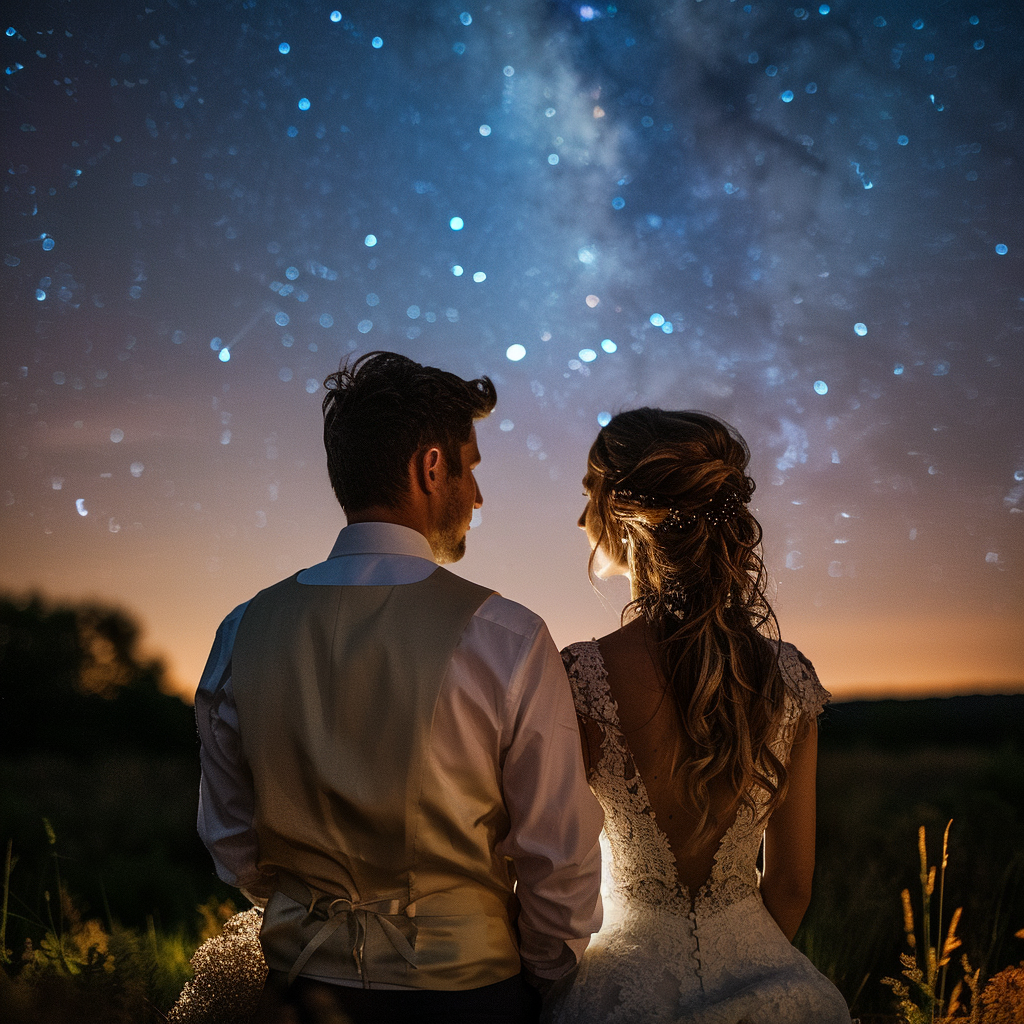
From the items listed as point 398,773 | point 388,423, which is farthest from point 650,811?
point 388,423

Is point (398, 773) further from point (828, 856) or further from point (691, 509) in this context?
point (828, 856)

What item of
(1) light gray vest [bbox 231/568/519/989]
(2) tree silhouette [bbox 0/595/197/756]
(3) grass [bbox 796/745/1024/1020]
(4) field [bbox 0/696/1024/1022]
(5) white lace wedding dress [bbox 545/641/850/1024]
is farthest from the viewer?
(2) tree silhouette [bbox 0/595/197/756]

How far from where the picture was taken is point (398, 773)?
1319mm

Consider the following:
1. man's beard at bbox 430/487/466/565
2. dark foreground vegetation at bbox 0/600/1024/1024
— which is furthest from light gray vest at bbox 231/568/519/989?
dark foreground vegetation at bbox 0/600/1024/1024

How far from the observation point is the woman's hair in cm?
171

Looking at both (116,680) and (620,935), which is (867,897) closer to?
(620,935)

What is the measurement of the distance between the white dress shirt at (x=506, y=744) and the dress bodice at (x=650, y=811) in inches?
9.3

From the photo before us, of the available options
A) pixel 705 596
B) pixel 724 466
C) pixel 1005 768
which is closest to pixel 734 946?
pixel 705 596

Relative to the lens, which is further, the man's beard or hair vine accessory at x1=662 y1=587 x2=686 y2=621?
hair vine accessory at x1=662 y1=587 x2=686 y2=621

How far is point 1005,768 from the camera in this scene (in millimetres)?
4480

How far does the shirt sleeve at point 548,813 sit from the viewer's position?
55.2 inches

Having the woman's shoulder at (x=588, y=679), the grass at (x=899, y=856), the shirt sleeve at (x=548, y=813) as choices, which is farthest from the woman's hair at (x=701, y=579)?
the grass at (x=899, y=856)

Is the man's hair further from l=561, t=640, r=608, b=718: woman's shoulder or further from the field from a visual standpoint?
the field

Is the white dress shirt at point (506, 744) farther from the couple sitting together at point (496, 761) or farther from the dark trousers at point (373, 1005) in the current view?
the dark trousers at point (373, 1005)
